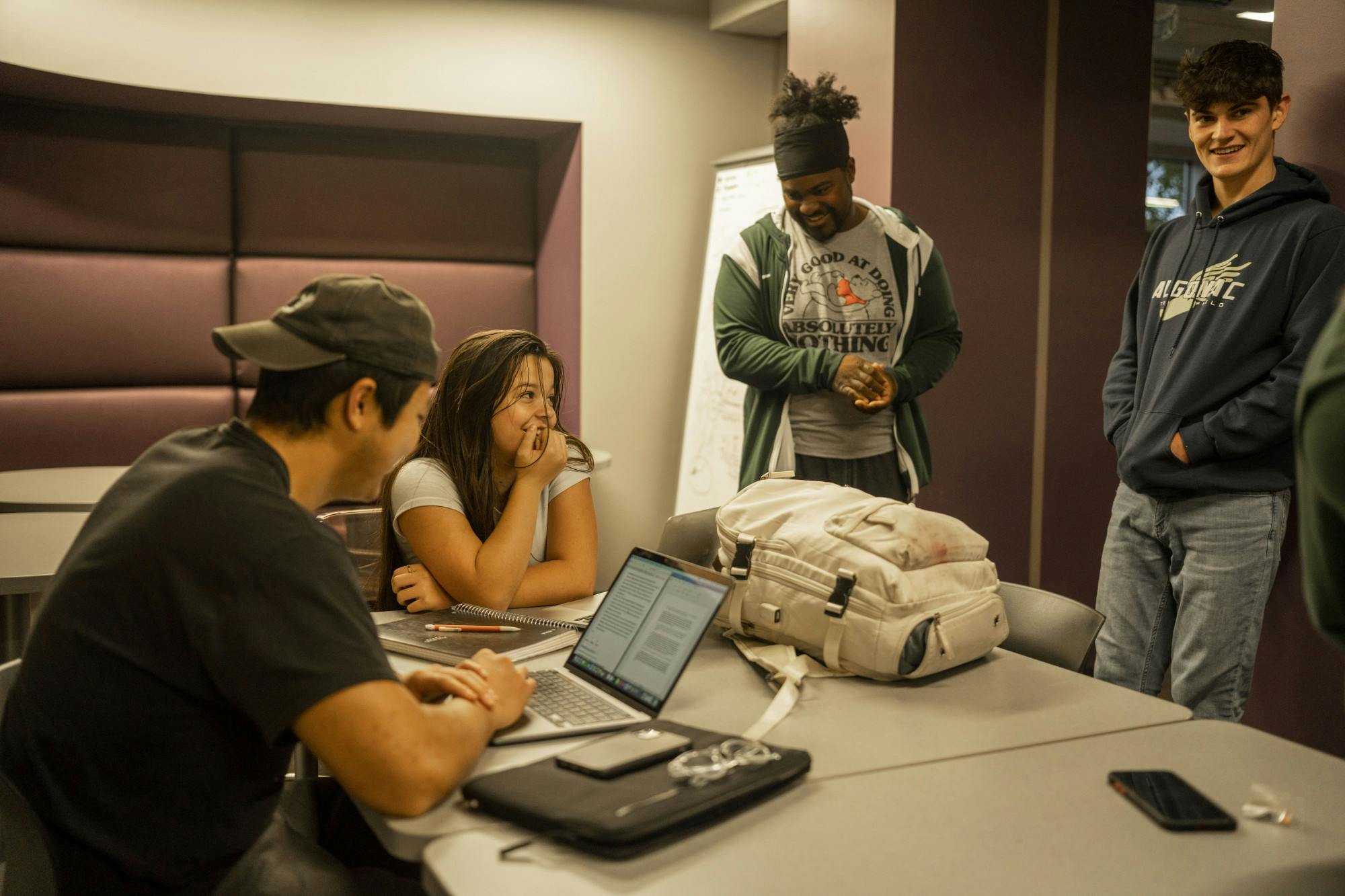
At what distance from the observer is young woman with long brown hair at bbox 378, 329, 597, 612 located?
2.00 m

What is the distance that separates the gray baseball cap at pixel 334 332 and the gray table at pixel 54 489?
1.53 metres

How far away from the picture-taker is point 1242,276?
93.0 inches

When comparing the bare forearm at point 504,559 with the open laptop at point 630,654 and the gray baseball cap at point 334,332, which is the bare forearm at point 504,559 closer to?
the open laptop at point 630,654

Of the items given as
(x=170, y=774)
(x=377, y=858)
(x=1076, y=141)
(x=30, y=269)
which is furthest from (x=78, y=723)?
(x=30, y=269)

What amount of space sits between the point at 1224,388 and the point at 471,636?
5.74 feet

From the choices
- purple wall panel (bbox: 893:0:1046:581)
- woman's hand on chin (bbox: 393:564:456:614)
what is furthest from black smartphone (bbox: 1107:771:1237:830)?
purple wall panel (bbox: 893:0:1046:581)

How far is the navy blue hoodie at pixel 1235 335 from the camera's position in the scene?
2268mm

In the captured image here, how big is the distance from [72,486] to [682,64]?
→ 10.4 ft

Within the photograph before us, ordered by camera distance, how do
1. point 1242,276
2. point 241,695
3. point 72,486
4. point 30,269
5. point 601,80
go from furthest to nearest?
point 601,80 < point 30,269 < point 72,486 < point 1242,276 < point 241,695

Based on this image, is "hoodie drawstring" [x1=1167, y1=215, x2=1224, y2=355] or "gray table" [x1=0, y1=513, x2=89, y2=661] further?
"gray table" [x1=0, y1=513, x2=89, y2=661]

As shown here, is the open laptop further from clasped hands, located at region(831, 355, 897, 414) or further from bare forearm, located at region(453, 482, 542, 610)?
clasped hands, located at region(831, 355, 897, 414)

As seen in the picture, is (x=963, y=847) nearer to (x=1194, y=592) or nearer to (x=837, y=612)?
(x=837, y=612)

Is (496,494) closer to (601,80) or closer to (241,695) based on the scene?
(241,695)

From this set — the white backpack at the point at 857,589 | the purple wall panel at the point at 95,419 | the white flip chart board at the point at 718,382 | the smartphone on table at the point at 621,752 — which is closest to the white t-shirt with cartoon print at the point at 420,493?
the white backpack at the point at 857,589
